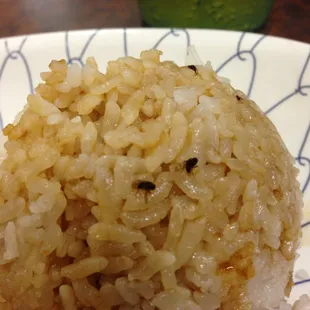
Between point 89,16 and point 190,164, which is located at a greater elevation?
point 190,164

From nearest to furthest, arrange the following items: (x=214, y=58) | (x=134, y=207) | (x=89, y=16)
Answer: (x=134, y=207), (x=214, y=58), (x=89, y=16)

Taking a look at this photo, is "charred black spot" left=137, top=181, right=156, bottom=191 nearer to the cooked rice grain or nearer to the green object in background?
the cooked rice grain

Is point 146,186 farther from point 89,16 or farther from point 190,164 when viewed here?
point 89,16

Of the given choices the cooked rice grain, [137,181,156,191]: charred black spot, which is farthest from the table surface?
[137,181,156,191]: charred black spot

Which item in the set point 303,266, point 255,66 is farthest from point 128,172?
point 255,66

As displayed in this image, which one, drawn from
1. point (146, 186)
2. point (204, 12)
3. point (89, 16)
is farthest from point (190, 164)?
point (89, 16)

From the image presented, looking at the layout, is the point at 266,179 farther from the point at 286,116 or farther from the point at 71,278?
the point at 286,116

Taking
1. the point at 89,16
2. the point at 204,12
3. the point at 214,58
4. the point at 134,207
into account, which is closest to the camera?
the point at 134,207

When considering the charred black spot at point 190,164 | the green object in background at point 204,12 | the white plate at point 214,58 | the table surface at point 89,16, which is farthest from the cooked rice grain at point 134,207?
the table surface at point 89,16
